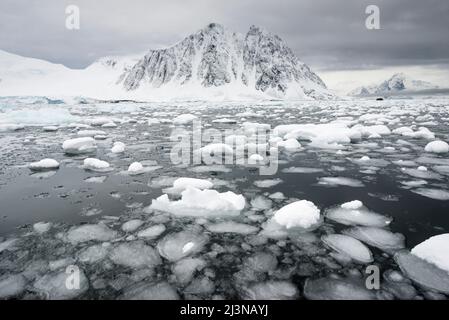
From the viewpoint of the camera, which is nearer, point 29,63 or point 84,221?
point 84,221

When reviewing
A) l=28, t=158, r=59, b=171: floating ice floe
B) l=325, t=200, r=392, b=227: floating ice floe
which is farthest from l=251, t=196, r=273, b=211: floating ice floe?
l=28, t=158, r=59, b=171: floating ice floe

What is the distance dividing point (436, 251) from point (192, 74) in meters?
145

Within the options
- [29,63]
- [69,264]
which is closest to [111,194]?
[69,264]

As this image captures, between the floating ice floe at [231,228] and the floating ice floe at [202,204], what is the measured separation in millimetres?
274

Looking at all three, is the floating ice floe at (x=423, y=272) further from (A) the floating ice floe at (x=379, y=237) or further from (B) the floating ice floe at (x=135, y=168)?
(B) the floating ice floe at (x=135, y=168)

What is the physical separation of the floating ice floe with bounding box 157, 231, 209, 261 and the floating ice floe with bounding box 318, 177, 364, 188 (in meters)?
2.78

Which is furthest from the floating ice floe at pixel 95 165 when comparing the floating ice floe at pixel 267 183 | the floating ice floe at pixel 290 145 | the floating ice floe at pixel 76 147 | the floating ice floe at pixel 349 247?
the floating ice floe at pixel 349 247

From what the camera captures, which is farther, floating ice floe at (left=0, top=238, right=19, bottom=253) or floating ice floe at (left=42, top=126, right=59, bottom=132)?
floating ice floe at (left=42, top=126, right=59, bottom=132)

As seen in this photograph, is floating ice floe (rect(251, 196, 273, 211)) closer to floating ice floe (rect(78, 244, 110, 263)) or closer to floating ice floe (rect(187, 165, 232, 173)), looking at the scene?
floating ice floe (rect(187, 165, 232, 173))

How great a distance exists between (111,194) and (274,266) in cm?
300

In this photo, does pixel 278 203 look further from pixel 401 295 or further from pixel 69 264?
pixel 69 264

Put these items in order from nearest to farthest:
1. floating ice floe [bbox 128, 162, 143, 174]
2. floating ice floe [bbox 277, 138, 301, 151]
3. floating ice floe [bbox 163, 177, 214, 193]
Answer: floating ice floe [bbox 163, 177, 214, 193] → floating ice floe [bbox 128, 162, 143, 174] → floating ice floe [bbox 277, 138, 301, 151]

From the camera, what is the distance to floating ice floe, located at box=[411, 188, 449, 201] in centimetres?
469
